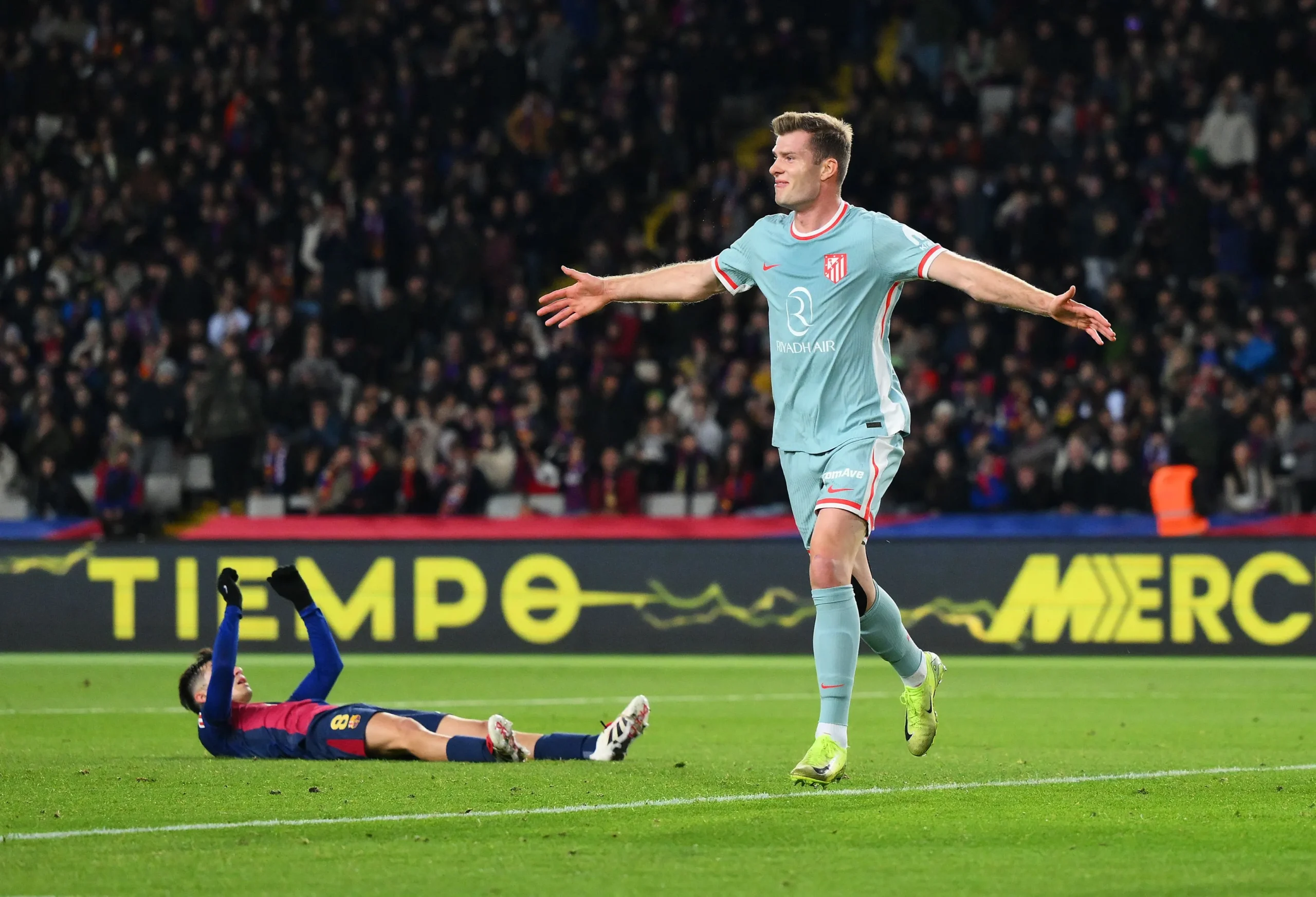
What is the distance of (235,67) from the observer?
25.7 metres

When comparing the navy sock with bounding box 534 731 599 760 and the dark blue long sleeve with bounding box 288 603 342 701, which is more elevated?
the dark blue long sleeve with bounding box 288 603 342 701

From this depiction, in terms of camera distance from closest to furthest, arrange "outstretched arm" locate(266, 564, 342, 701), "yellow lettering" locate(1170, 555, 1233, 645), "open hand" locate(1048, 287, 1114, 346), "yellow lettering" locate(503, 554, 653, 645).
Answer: "open hand" locate(1048, 287, 1114, 346)
"outstretched arm" locate(266, 564, 342, 701)
"yellow lettering" locate(1170, 555, 1233, 645)
"yellow lettering" locate(503, 554, 653, 645)

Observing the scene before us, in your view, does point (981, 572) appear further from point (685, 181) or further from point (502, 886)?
point (502, 886)

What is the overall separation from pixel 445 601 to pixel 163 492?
4301 millimetres

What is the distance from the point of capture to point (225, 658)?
837 centimetres

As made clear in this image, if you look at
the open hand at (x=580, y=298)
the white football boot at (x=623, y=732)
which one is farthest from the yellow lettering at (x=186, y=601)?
the open hand at (x=580, y=298)

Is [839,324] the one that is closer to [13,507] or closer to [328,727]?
[328,727]

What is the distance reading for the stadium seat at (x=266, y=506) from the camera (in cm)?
1978

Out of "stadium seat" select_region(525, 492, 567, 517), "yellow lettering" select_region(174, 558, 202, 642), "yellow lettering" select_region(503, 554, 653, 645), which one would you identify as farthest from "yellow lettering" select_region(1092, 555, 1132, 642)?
"yellow lettering" select_region(174, 558, 202, 642)

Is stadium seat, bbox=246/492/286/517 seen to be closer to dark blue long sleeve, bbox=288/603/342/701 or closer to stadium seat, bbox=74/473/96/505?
stadium seat, bbox=74/473/96/505

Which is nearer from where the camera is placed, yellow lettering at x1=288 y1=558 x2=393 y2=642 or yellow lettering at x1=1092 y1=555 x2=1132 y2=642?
yellow lettering at x1=1092 y1=555 x2=1132 y2=642

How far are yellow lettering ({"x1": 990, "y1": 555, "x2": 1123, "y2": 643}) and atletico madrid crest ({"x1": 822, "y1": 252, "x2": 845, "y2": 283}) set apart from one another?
9.42 metres

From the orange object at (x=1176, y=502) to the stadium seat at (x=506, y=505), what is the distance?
594 centimetres

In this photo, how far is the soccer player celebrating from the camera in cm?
751
